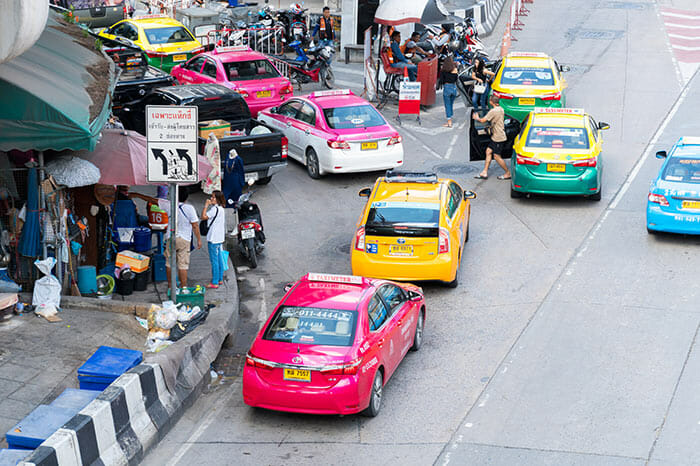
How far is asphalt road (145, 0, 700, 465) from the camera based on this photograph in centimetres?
1064

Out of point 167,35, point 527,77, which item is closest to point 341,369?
point 527,77

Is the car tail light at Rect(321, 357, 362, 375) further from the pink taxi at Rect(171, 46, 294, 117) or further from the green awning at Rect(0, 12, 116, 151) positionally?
the pink taxi at Rect(171, 46, 294, 117)

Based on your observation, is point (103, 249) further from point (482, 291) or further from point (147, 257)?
point (482, 291)

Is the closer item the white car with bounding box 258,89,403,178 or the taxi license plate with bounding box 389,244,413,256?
the taxi license plate with bounding box 389,244,413,256

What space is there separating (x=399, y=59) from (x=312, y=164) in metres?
7.78

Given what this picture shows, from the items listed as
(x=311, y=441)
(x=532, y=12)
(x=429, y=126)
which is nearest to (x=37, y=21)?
(x=311, y=441)

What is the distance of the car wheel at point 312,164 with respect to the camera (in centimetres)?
2147

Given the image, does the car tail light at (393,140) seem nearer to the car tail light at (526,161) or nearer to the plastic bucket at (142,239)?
the car tail light at (526,161)

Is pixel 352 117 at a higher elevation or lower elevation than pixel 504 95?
higher

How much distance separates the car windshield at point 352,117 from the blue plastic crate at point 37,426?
12382 mm

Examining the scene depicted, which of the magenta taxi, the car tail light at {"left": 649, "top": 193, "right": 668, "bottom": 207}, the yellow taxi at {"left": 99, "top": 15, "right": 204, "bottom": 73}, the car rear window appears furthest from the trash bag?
the yellow taxi at {"left": 99, "top": 15, "right": 204, "bottom": 73}

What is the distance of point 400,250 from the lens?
15164 millimetres

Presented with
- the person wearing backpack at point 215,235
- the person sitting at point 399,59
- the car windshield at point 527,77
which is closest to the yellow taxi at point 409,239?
the person wearing backpack at point 215,235

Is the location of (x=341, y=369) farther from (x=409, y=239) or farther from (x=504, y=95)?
(x=504, y=95)
